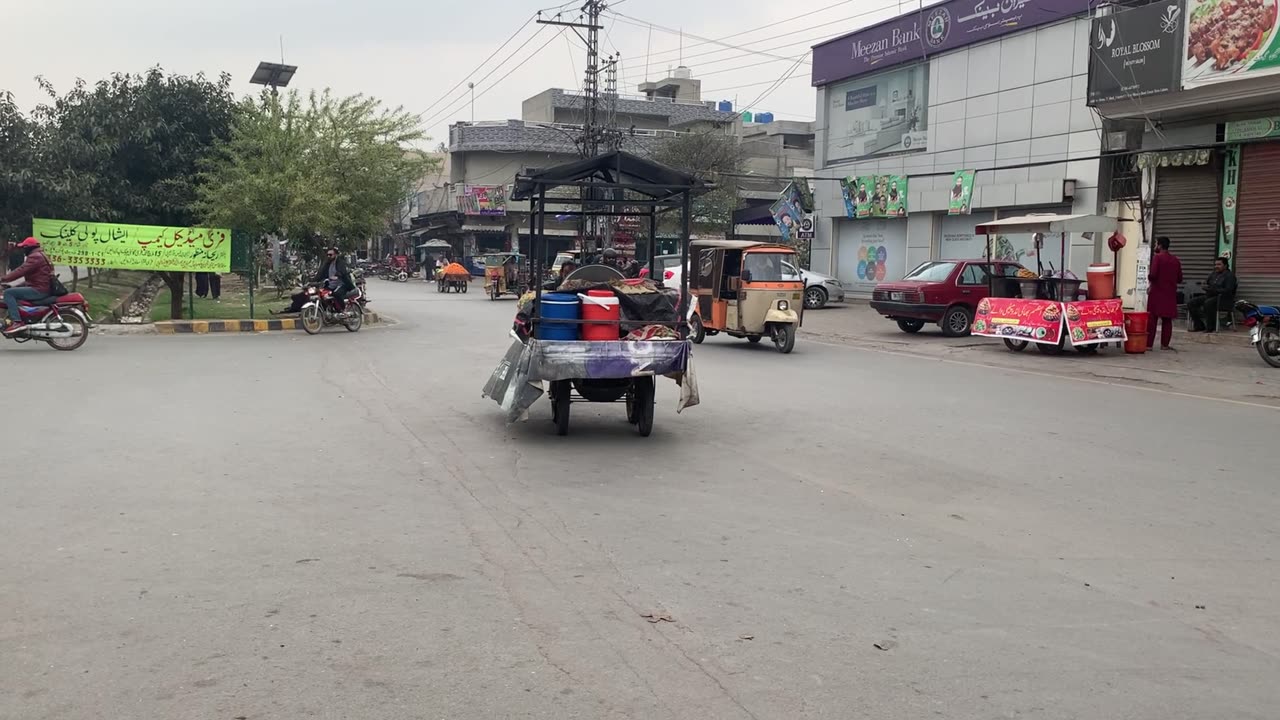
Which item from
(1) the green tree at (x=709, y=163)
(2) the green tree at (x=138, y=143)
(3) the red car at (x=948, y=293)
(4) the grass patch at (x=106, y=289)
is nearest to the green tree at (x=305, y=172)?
(2) the green tree at (x=138, y=143)

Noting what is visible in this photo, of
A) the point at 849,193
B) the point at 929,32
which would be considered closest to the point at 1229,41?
the point at 929,32

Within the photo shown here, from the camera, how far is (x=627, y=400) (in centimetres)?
977

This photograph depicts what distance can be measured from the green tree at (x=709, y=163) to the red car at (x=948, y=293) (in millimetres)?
23959

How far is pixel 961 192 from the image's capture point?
2736 cm

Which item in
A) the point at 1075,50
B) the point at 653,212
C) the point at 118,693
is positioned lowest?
the point at 118,693

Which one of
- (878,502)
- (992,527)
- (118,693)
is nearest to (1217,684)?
(992,527)

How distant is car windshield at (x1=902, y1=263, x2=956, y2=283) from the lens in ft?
69.3

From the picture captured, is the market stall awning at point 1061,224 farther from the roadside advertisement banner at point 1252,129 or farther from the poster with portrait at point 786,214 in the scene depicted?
the poster with portrait at point 786,214

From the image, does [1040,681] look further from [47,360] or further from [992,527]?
[47,360]

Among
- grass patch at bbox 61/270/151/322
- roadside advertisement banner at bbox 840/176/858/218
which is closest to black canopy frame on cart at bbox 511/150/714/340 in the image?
grass patch at bbox 61/270/151/322

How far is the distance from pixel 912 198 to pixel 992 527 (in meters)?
24.5

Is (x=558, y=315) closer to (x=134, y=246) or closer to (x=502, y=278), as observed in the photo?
(x=134, y=246)

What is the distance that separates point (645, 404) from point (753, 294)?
8.69 meters

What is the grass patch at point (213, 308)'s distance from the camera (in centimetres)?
2370
